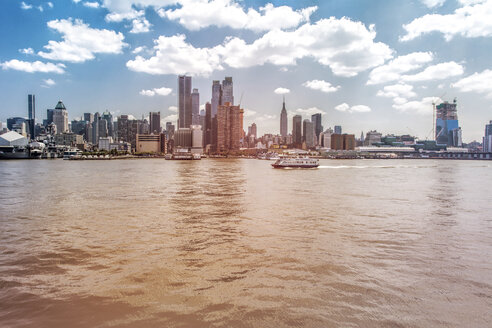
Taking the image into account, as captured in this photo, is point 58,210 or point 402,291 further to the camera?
point 58,210

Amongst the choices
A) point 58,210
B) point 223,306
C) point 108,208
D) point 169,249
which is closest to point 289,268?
point 223,306

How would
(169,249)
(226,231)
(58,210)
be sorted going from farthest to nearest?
(58,210) → (226,231) → (169,249)

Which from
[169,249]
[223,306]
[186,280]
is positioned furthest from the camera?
[169,249]

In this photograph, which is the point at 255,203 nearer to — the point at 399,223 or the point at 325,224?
the point at 325,224

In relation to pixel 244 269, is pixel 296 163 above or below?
above

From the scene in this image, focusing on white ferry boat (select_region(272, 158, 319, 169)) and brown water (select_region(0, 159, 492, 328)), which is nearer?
brown water (select_region(0, 159, 492, 328))

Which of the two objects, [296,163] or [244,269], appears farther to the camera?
[296,163]

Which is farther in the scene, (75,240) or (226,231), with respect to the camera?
(226,231)

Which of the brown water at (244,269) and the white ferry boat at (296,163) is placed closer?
the brown water at (244,269)

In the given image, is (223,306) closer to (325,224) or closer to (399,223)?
(325,224)

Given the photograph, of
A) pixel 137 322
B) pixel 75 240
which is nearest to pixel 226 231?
pixel 75 240
